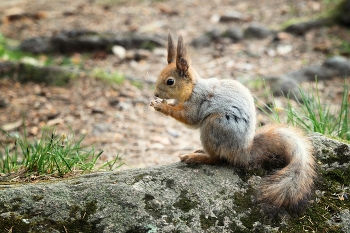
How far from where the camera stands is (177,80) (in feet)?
9.16

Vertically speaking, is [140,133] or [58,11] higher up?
[58,11]

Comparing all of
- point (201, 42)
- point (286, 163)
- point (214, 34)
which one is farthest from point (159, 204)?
point (214, 34)

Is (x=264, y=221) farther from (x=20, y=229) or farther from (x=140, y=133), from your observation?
(x=140, y=133)

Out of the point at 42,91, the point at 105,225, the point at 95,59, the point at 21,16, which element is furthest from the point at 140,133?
the point at 21,16

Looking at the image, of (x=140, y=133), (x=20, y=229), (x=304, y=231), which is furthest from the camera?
(x=140, y=133)

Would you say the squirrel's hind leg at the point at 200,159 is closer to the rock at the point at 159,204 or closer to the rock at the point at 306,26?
the rock at the point at 159,204

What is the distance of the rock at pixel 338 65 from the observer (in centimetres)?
596

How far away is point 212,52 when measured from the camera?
7.16m

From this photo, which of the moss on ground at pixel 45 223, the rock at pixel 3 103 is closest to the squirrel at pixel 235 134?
the moss on ground at pixel 45 223

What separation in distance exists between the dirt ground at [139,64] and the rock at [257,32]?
0.18 m

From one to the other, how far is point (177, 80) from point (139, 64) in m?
4.09

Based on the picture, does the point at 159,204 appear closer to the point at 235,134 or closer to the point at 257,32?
the point at 235,134

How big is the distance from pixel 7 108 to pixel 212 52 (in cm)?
331

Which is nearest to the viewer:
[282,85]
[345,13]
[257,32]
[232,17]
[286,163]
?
[286,163]
